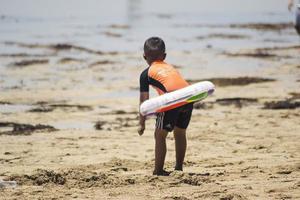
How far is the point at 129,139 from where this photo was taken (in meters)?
8.48

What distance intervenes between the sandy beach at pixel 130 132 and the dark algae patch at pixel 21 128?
2 cm

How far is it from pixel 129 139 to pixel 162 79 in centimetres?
293

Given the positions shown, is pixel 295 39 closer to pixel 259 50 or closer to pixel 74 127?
pixel 259 50

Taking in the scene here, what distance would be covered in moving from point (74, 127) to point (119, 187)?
4.27 metres

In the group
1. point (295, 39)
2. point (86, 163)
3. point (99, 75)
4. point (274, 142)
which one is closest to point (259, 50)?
point (295, 39)

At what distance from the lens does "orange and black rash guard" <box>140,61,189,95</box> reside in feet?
18.6

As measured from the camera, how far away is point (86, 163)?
6.84 metres

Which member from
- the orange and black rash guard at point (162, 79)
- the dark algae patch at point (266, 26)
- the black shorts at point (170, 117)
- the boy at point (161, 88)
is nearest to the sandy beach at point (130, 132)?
the boy at point (161, 88)

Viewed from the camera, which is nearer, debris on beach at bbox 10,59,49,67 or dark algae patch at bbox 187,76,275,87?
dark algae patch at bbox 187,76,275,87

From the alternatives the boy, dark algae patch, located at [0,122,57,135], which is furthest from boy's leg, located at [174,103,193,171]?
dark algae patch, located at [0,122,57,135]

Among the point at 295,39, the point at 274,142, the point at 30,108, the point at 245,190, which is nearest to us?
the point at 245,190

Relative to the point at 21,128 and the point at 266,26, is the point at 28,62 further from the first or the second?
the point at 266,26

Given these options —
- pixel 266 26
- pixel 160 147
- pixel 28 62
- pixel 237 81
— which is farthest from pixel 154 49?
pixel 266 26

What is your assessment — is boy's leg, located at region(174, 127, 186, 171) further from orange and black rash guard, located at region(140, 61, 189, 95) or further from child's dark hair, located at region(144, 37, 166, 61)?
child's dark hair, located at region(144, 37, 166, 61)
